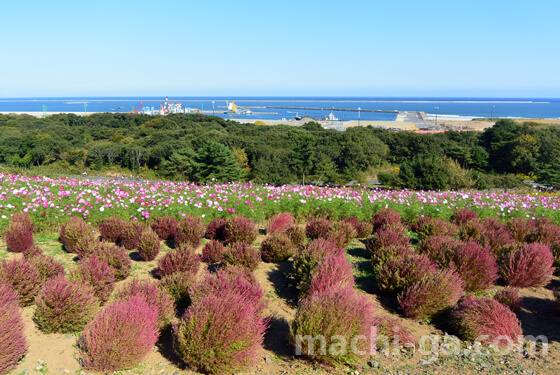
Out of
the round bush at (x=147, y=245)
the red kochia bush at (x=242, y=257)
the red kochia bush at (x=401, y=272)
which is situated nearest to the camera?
the red kochia bush at (x=401, y=272)

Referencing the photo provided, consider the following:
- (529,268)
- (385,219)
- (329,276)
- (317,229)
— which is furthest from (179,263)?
(529,268)

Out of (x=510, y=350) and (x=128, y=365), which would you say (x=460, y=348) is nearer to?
(x=510, y=350)

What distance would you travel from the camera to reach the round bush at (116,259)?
4812mm

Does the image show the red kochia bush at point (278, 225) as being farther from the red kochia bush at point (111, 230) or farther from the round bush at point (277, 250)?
the red kochia bush at point (111, 230)

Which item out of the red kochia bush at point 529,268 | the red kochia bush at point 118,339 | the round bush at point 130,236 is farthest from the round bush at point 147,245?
the red kochia bush at point 529,268

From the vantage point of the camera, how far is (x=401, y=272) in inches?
183

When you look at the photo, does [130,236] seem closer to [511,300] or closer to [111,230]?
[111,230]

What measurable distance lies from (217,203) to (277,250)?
2625 millimetres

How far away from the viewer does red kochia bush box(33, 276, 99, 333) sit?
11.6 ft

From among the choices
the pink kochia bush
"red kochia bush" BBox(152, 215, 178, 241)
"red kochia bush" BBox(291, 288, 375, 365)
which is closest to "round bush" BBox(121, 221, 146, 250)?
"red kochia bush" BBox(152, 215, 178, 241)

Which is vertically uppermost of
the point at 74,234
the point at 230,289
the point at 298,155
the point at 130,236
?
the point at 230,289

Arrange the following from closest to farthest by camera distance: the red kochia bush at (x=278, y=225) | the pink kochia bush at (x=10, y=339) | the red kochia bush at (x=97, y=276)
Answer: the pink kochia bush at (x=10, y=339), the red kochia bush at (x=97, y=276), the red kochia bush at (x=278, y=225)

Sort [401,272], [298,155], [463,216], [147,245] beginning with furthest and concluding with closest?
[298,155] < [463,216] < [147,245] < [401,272]

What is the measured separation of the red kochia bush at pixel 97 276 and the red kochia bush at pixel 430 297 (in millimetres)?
3319
